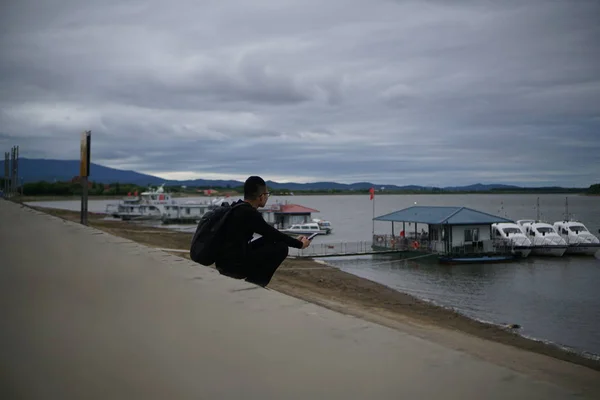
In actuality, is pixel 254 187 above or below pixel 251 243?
above

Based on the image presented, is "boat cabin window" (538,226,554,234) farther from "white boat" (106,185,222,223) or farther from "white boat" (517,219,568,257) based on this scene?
"white boat" (106,185,222,223)

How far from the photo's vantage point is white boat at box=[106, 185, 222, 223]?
78.4 metres

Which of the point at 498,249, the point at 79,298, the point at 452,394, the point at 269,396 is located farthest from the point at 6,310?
the point at 498,249

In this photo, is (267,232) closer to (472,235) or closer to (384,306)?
(384,306)

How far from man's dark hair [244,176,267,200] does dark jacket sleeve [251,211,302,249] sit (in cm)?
36

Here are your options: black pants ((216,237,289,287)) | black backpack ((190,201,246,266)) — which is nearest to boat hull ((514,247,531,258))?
black pants ((216,237,289,287))

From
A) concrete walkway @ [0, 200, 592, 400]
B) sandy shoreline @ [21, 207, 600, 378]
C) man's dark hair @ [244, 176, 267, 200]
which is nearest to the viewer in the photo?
concrete walkway @ [0, 200, 592, 400]

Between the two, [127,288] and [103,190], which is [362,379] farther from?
[103,190]

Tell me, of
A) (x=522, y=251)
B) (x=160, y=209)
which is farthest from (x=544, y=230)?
(x=160, y=209)

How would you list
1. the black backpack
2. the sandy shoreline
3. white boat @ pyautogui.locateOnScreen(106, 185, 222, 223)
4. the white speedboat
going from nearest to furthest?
the black backpack < the sandy shoreline < the white speedboat < white boat @ pyautogui.locateOnScreen(106, 185, 222, 223)

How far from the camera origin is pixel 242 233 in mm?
5391

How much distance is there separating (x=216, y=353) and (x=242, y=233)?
83.4 inches

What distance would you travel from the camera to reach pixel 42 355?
12.0 feet

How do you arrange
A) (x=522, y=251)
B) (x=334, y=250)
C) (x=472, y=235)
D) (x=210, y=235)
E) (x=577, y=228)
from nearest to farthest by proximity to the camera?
(x=210, y=235), (x=472, y=235), (x=522, y=251), (x=334, y=250), (x=577, y=228)
